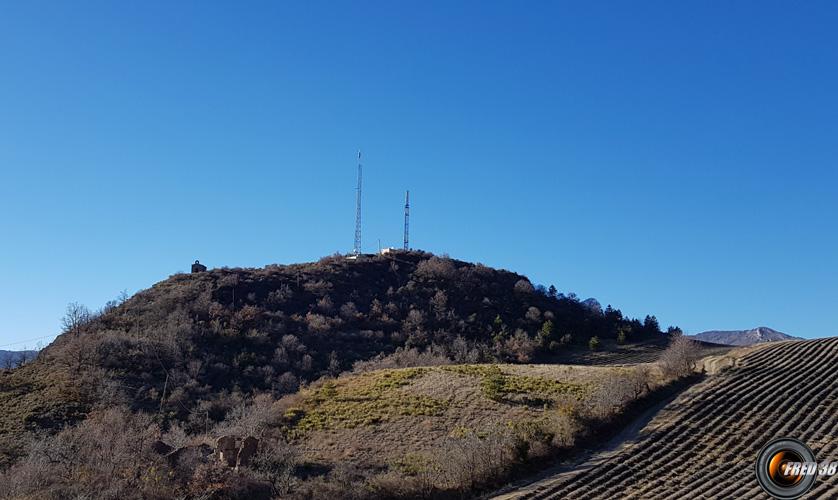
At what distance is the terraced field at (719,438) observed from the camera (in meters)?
24.9

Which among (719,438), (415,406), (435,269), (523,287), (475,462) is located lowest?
(475,462)

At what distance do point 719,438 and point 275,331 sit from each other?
127ft

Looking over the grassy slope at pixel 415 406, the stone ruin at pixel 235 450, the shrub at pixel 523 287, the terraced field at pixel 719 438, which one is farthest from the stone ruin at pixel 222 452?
the shrub at pixel 523 287

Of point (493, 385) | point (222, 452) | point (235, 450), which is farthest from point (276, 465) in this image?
point (493, 385)

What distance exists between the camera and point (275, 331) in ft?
195

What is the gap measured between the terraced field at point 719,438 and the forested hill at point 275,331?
23.0 m

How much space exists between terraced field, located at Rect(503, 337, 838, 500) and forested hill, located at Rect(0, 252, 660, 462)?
2302cm

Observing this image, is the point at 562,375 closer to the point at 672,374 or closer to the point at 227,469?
the point at 672,374

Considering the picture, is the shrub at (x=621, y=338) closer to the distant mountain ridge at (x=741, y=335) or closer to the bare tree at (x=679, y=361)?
the bare tree at (x=679, y=361)

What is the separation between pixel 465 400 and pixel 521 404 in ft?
10.4

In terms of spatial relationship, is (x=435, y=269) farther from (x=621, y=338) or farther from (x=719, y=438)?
(x=719, y=438)

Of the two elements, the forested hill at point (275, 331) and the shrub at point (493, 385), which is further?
the forested hill at point (275, 331)

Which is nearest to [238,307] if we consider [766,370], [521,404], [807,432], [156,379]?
[156,379]

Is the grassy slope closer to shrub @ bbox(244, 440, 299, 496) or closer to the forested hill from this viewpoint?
shrub @ bbox(244, 440, 299, 496)
